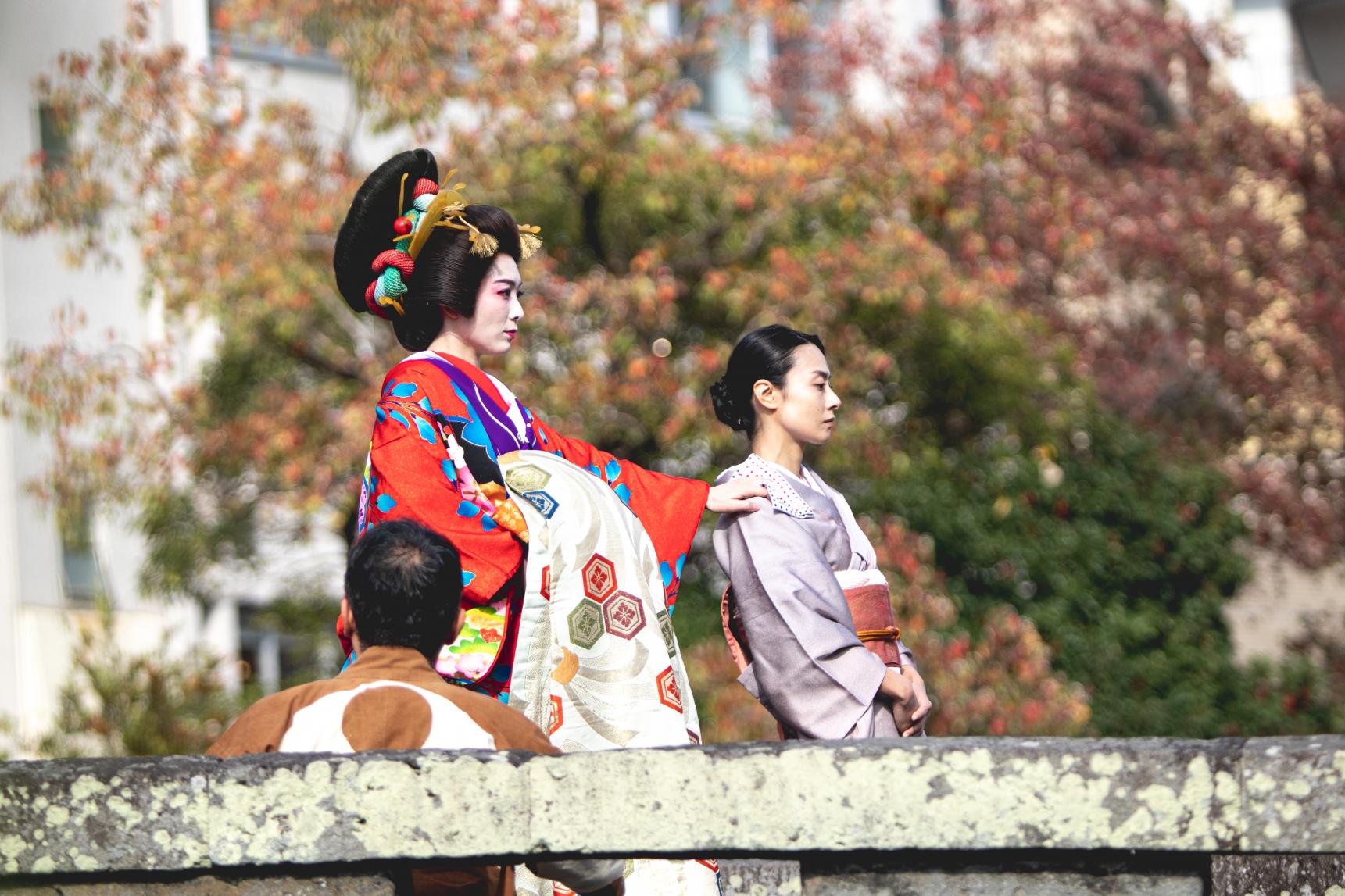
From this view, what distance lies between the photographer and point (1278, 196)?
1442 centimetres

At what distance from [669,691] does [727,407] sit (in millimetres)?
999

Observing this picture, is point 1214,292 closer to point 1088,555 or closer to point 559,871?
point 1088,555

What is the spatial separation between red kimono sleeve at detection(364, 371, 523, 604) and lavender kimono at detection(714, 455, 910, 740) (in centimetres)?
60

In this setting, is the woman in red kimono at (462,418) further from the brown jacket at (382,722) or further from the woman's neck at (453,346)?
the brown jacket at (382,722)

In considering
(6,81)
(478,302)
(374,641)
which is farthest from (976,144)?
(374,641)

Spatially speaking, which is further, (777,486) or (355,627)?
(777,486)

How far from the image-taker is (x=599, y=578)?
12.6ft

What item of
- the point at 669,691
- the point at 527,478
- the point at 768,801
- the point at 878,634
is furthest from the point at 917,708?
the point at 768,801

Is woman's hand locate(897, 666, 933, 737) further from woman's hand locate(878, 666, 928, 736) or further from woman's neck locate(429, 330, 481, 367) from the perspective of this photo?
woman's neck locate(429, 330, 481, 367)

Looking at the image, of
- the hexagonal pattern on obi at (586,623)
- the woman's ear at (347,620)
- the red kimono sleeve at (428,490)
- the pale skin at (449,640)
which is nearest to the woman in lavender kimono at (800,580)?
the hexagonal pattern on obi at (586,623)

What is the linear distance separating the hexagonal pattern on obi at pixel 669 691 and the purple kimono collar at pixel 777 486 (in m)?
0.61

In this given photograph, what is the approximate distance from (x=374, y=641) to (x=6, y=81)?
8.76m

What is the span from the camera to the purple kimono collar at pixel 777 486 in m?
4.28

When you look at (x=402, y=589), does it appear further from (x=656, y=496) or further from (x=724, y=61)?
(x=724, y=61)
